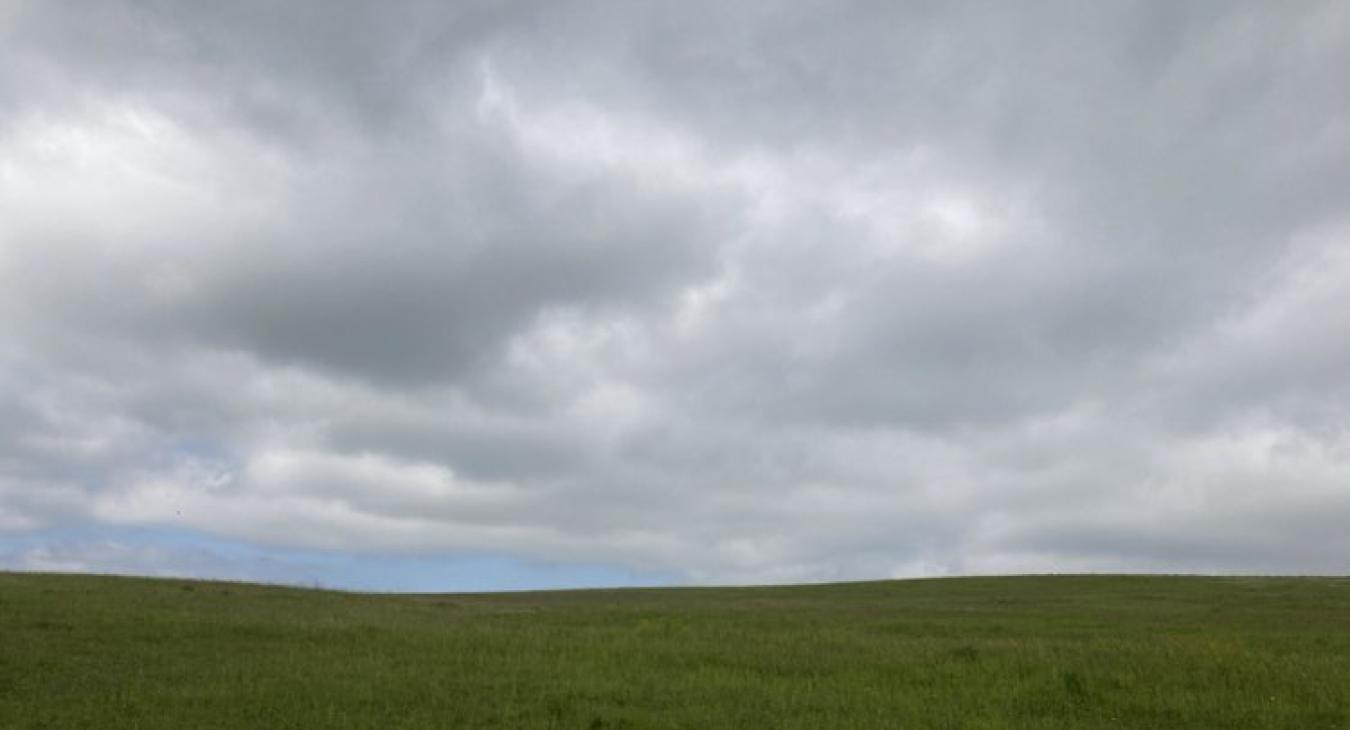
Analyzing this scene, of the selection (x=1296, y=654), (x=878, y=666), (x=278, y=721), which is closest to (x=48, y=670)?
(x=278, y=721)

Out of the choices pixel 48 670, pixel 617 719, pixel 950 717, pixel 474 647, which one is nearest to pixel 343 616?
pixel 474 647

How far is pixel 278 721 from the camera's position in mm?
16297

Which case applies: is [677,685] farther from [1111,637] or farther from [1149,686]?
[1111,637]

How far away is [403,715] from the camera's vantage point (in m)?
16.8

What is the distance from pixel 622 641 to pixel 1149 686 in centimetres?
1283

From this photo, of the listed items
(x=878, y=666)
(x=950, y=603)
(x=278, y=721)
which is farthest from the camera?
(x=950, y=603)

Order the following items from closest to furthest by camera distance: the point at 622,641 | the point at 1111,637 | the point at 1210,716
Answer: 1. the point at 1210,716
2. the point at 622,641
3. the point at 1111,637

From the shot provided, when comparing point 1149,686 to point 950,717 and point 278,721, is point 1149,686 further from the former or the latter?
point 278,721

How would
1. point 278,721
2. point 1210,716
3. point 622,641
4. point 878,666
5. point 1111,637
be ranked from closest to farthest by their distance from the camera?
point 278,721
point 1210,716
point 878,666
point 622,641
point 1111,637

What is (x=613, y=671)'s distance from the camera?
22.2 metres

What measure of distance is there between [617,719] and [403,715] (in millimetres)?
3331

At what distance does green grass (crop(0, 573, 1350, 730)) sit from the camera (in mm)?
17156

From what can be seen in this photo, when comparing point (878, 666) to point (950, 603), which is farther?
point (950, 603)

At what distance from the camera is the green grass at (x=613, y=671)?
A: 17.2 m
